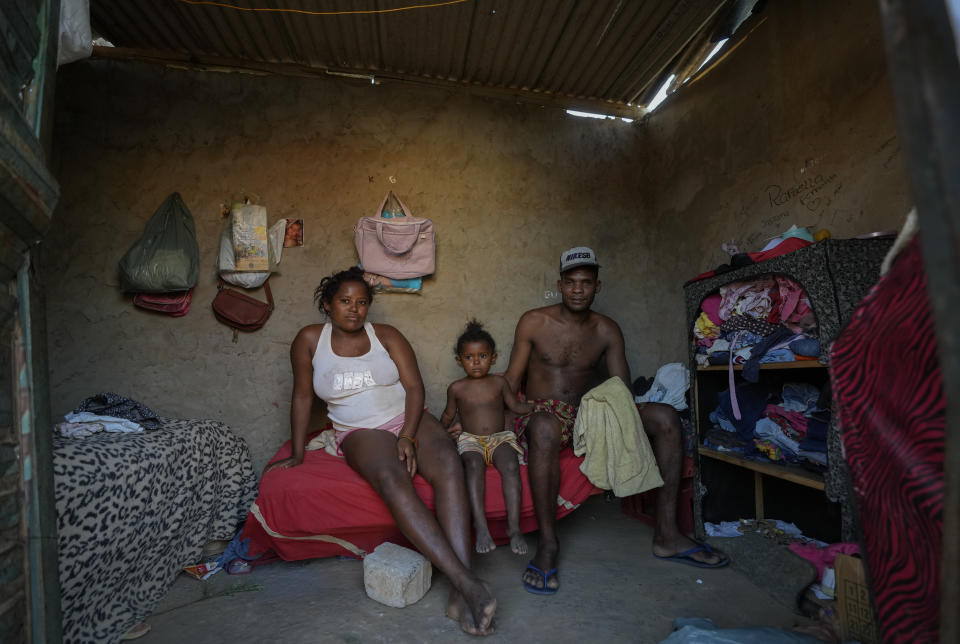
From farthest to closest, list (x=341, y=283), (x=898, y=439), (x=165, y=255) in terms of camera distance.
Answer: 1. (x=165, y=255)
2. (x=341, y=283)
3. (x=898, y=439)

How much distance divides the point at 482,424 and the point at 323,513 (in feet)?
3.53

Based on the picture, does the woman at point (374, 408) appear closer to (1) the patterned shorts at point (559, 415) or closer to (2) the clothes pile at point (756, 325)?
(1) the patterned shorts at point (559, 415)

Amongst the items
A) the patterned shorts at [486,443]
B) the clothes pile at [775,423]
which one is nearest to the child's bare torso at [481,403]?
the patterned shorts at [486,443]

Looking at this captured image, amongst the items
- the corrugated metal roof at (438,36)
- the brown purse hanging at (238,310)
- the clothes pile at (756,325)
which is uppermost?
the corrugated metal roof at (438,36)

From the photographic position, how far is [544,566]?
2.32 meters

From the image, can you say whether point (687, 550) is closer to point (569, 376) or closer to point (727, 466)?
point (727, 466)

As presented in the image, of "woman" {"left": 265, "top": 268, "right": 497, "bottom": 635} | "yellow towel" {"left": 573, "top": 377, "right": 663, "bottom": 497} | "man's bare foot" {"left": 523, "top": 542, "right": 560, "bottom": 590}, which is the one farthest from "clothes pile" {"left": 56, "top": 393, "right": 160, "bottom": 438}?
"yellow towel" {"left": 573, "top": 377, "right": 663, "bottom": 497}

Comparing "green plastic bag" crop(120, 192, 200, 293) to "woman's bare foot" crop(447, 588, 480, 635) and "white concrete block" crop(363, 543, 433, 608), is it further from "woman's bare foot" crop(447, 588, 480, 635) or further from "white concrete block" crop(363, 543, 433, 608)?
"woman's bare foot" crop(447, 588, 480, 635)

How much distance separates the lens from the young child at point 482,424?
258 cm

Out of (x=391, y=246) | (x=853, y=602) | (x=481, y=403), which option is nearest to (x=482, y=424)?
(x=481, y=403)

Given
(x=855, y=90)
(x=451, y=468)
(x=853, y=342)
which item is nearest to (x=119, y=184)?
(x=451, y=468)

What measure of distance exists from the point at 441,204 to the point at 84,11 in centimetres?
231

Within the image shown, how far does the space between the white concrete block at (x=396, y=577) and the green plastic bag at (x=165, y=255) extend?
2.20 metres

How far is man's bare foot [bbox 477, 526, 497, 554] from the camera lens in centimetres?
237
